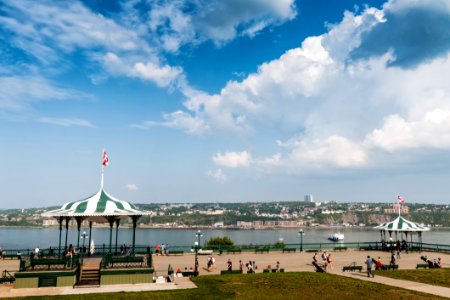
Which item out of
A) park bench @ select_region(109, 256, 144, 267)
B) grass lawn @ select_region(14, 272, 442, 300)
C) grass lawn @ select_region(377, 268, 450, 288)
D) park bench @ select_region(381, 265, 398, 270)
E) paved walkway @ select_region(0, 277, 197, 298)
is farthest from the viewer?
park bench @ select_region(381, 265, 398, 270)

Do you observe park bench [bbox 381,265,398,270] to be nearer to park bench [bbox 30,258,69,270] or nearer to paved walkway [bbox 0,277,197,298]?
paved walkway [bbox 0,277,197,298]

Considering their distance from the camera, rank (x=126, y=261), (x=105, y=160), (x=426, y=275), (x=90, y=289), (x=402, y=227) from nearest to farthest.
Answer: (x=90, y=289) < (x=126, y=261) < (x=426, y=275) < (x=105, y=160) < (x=402, y=227)

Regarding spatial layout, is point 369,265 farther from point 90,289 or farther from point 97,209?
point 97,209

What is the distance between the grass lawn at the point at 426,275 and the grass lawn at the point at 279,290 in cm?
410

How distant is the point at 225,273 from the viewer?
2723cm

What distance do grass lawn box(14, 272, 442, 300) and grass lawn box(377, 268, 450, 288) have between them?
13.4 ft

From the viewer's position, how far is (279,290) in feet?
69.9

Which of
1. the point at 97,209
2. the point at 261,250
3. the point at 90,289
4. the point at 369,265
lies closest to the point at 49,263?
the point at 90,289

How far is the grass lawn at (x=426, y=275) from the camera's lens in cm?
2464

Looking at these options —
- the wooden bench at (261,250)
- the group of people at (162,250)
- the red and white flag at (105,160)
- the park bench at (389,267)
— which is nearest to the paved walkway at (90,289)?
the red and white flag at (105,160)

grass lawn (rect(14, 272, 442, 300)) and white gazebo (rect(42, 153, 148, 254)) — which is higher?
white gazebo (rect(42, 153, 148, 254))

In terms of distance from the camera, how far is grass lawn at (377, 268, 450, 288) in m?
24.6

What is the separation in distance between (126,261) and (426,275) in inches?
801

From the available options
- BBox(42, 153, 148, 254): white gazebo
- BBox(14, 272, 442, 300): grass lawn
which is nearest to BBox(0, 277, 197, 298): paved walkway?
BBox(14, 272, 442, 300): grass lawn
